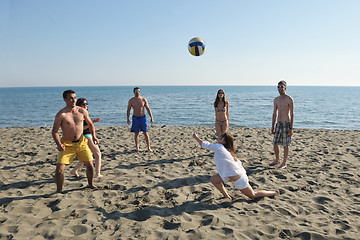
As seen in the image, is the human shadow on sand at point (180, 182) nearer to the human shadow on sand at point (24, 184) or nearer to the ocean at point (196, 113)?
the human shadow on sand at point (24, 184)

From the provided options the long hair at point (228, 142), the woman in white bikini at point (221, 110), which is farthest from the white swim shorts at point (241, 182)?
the woman in white bikini at point (221, 110)

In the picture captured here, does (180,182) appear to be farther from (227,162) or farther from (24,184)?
(24,184)

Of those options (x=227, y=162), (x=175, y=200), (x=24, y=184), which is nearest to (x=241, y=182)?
(x=227, y=162)

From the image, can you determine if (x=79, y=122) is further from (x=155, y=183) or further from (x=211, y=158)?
(x=211, y=158)

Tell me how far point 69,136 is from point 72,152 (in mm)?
299

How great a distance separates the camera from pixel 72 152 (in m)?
4.00

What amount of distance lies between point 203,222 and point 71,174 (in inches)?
133

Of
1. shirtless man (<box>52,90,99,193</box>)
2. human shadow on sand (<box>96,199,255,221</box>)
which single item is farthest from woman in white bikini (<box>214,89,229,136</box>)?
shirtless man (<box>52,90,99,193</box>)

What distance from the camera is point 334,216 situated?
3332mm

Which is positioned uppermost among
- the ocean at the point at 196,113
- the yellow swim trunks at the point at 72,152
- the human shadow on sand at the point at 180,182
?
the yellow swim trunks at the point at 72,152

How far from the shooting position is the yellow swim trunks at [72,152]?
3889 millimetres

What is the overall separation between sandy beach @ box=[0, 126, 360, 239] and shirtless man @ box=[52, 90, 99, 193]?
0.55 meters

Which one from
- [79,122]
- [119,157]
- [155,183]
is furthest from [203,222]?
[119,157]

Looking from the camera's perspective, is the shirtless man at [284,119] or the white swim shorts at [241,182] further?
the shirtless man at [284,119]
